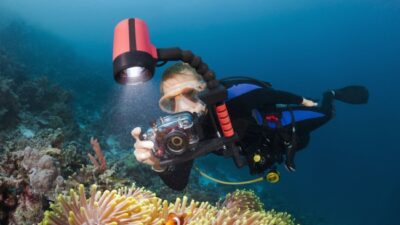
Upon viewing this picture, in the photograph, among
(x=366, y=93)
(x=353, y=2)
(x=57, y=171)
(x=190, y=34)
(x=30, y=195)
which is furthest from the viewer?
(x=190, y=34)

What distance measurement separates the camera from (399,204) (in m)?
33.3

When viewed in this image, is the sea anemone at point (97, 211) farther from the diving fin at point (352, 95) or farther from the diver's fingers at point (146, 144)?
the diving fin at point (352, 95)

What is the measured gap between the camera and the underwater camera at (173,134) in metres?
2.89

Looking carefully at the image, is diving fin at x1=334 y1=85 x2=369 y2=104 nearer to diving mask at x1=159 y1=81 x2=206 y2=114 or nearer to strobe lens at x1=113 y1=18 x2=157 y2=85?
diving mask at x1=159 y1=81 x2=206 y2=114

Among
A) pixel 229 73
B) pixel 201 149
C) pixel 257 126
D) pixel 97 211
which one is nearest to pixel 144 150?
pixel 201 149

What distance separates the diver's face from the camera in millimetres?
3242

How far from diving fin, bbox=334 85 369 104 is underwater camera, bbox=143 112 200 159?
17.6 feet

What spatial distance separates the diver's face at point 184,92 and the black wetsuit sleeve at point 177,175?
26.1 inches

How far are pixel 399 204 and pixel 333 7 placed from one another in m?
81.4

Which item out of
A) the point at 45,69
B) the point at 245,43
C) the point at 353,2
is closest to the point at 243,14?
the point at 245,43

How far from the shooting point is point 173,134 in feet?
9.41

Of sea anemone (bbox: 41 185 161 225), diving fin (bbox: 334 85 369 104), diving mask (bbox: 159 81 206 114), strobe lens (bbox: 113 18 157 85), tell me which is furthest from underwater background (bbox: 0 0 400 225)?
diving fin (bbox: 334 85 369 104)

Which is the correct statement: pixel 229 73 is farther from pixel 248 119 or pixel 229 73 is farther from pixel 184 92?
pixel 184 92

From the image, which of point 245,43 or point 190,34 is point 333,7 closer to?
point 245,43
